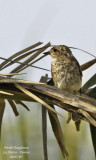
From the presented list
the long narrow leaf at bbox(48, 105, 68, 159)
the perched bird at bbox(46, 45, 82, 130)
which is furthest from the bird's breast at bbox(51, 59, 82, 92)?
the long narrow leaf at bbox(48, 105, 68, 159)

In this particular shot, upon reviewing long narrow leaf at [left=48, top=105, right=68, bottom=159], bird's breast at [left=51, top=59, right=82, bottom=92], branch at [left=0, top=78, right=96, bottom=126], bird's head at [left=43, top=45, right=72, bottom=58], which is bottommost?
long narrow leaf at [left=48, top=105, right=68, bottom=159]

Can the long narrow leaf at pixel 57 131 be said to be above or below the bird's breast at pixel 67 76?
below

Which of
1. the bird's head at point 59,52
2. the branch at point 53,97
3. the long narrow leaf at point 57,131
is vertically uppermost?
the bird's head at point 59,52

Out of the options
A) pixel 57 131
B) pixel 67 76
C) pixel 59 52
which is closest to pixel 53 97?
pixel 57 131

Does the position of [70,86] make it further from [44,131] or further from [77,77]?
[44,131]

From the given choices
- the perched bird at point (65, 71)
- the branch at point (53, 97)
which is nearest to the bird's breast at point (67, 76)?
the perched bird at point (65, 71)

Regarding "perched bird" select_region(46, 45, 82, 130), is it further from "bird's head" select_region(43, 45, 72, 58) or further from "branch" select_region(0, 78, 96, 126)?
"branch" select_region(0, 78, 96, 126)

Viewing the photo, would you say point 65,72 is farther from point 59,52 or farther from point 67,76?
point 59,52

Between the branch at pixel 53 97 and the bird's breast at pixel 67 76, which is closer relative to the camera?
the branch at pixel 53 97

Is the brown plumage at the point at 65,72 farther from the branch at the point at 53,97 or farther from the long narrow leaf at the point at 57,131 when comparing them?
the branch at the point at 53,97
